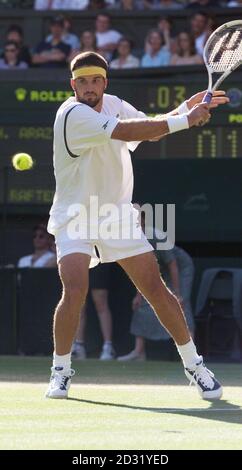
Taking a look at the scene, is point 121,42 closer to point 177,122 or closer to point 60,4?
point 60,4

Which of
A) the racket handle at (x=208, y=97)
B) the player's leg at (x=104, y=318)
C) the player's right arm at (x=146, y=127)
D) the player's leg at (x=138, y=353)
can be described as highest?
the racket handle at (x=208, y=97)

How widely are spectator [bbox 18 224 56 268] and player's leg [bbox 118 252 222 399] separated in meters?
6.39

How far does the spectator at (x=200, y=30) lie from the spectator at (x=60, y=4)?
2.58m

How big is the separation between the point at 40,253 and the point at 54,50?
120 inches

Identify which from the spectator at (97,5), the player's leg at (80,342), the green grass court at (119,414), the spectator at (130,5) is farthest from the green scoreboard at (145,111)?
the green grass court at (119,414)

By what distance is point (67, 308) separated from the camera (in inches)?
342

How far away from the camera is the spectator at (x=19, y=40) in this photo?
16.7m

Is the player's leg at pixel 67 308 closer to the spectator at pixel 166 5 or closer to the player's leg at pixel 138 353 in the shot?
the player's leg at pixel 138 353

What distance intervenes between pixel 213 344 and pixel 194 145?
239cm

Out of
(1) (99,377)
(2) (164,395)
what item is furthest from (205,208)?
(2) (164,395)

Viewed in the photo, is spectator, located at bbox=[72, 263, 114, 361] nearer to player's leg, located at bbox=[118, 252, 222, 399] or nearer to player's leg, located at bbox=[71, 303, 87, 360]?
player's leg, located at bbox=[71, 303, 87, 360]

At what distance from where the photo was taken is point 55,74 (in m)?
15.2

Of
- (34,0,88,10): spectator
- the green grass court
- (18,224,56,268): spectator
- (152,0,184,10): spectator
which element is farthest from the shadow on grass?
(34,0,88,10): spectator
